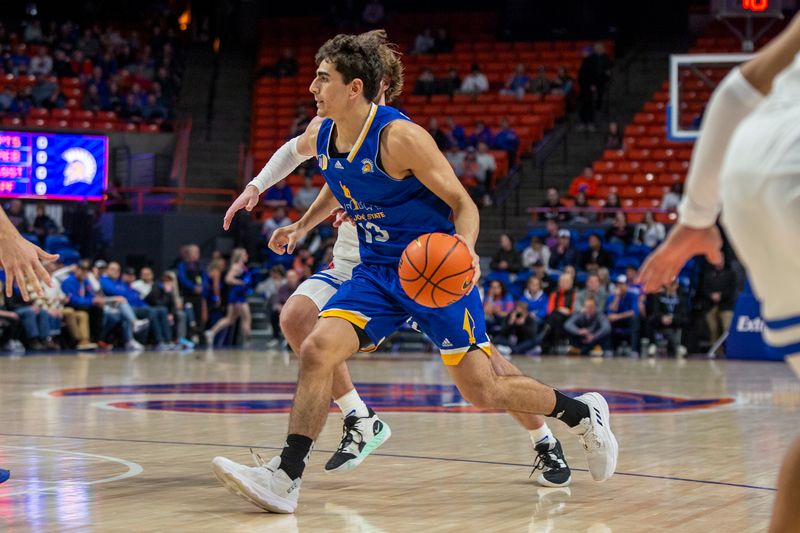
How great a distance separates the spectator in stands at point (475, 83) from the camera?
23594mm

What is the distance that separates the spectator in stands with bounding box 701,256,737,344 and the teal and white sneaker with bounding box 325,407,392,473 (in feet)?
39.6

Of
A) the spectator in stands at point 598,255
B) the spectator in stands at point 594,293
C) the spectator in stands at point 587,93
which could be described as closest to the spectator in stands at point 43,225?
the spectator in stands at point 594,293

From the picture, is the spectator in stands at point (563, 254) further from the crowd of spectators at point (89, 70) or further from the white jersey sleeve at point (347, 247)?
the white jersey sleeve at point (347, 247)

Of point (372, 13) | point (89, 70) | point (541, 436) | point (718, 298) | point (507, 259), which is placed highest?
point (372, 13)

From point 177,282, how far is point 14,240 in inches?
565

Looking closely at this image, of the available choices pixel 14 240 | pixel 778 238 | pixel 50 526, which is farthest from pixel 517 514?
pixel 778 238

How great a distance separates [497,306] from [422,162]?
489 inches

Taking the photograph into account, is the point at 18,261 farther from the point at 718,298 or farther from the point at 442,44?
the point at 442,44

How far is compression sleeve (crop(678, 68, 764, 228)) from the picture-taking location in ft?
8.43

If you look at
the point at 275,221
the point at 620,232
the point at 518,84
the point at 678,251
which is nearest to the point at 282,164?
the point at 678,251

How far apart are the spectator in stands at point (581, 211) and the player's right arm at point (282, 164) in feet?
44.7

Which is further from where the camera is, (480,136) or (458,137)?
(480,136)

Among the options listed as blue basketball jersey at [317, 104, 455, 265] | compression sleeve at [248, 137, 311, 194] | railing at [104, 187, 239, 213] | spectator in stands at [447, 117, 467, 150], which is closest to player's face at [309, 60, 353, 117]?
blue basketball jersey at [317, 104, 455, 265]

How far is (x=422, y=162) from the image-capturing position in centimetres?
505
